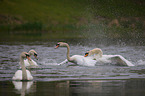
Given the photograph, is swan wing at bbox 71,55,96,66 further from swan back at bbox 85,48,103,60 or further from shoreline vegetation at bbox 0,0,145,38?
shoreline vegetation at bbox 0,0,145,38

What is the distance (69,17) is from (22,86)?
278 feet

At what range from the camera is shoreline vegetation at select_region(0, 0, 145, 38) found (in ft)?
195

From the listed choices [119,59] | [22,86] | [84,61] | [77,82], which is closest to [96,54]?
[84,61]

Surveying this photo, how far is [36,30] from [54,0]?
5675 centimetres

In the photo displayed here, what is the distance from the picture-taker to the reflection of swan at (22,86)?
34.3 ft

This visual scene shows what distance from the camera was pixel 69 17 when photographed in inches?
3757

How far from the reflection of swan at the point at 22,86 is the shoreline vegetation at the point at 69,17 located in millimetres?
41113

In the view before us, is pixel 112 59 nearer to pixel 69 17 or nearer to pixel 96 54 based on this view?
pixel 96 54

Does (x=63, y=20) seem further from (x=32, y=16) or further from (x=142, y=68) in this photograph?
(x=142, y=68)

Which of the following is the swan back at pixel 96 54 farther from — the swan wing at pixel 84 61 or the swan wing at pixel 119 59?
the swan wing at pixel 119 59

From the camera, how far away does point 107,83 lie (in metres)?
11.7

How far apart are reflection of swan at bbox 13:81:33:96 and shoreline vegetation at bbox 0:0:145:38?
135ft

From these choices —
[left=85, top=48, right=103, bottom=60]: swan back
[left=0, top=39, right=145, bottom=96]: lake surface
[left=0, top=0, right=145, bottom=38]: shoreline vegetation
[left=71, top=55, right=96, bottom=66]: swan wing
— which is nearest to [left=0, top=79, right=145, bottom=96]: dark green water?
[left=0, top=39, right=145, bottom=96]: lake surface

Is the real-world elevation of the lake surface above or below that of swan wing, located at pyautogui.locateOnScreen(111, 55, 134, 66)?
below
